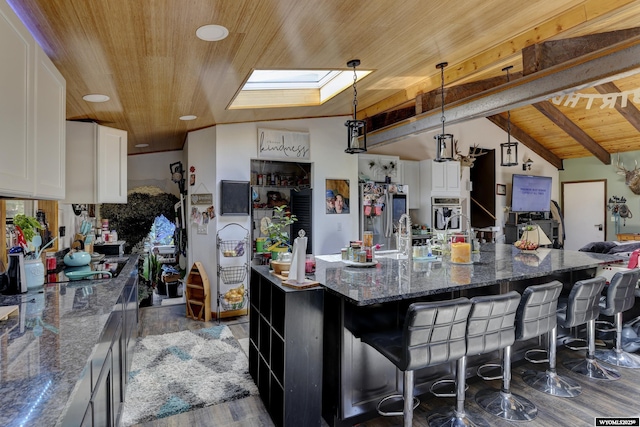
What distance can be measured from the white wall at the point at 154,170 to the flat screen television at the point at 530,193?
6.82 meters

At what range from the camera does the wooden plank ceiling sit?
1780mm

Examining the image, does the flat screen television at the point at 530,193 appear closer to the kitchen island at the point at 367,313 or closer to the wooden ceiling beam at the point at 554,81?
the wooden ceiling beam at the point at 554,81

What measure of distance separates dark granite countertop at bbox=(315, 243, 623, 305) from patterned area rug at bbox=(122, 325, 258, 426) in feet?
3.93

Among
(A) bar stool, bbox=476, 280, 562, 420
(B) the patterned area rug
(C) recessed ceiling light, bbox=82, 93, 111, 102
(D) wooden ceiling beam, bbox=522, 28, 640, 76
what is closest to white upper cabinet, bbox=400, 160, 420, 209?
(D) wooden ceiling beam, bbox=522, 28, 640, 76

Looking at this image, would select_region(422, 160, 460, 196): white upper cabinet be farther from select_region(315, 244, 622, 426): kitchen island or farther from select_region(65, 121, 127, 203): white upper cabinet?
select_region(65, 121, 127, 203): white upper cabinet

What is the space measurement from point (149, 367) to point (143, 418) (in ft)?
2.58

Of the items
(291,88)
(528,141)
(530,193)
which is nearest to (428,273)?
(291,88)

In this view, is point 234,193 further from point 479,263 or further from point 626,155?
point 626,155

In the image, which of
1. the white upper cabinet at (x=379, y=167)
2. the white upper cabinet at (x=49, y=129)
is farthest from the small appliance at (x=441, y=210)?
the white upper cabinet at (x=49, y=129)

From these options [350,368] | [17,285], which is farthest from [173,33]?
[350,368]

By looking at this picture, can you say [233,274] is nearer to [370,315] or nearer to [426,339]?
[370,315]

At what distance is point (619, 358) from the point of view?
3.16 m

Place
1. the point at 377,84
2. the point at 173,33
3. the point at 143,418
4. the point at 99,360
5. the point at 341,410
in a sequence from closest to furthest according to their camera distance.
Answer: the point at 99,360 < the point at 173,33 < the point at 341,410 < the point at 143,418 < the point at 377,84

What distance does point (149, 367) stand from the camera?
3127 millimetres
